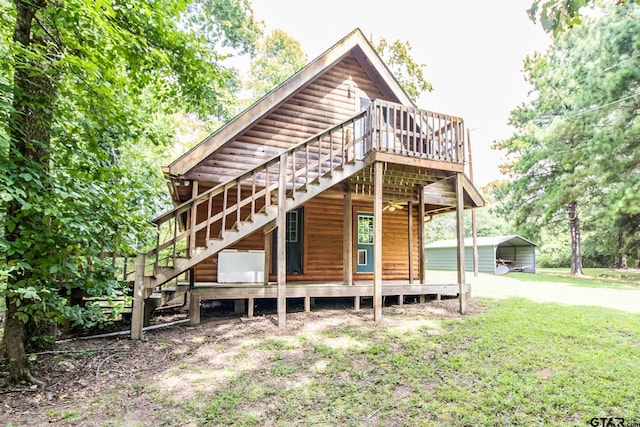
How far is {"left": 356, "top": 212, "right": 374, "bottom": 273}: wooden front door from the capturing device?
1024 cm

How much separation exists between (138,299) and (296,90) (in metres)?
5.98

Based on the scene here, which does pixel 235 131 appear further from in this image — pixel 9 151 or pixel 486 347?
pixel 486 347

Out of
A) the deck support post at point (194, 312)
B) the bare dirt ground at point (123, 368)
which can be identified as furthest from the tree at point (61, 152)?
the deck support post at point (194, 312)

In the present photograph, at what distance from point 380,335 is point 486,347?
162 cm

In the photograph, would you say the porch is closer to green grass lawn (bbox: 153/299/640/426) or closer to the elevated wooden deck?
the elevated wooden deck

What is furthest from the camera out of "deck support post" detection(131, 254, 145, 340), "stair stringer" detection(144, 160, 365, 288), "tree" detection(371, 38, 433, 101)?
"tree" detection(371, 38, 433, 101)

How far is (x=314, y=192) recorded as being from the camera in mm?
7023

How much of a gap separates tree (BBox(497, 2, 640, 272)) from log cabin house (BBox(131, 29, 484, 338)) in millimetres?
7762

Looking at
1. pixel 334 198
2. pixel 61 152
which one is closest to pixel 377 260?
pixel 334 198

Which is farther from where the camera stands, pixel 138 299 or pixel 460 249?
pixel 460 249

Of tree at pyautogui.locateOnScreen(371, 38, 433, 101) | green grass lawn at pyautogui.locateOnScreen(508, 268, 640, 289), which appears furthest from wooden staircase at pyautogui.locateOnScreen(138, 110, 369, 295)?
tree at pyautogui.locateOnScreen(371, 38, 433, 101)

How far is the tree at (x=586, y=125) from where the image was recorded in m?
12.8

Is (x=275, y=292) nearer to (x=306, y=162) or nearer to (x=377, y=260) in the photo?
(x=377, y=260)

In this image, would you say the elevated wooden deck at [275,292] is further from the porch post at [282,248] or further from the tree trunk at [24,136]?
the tree trunk at [24,136]
